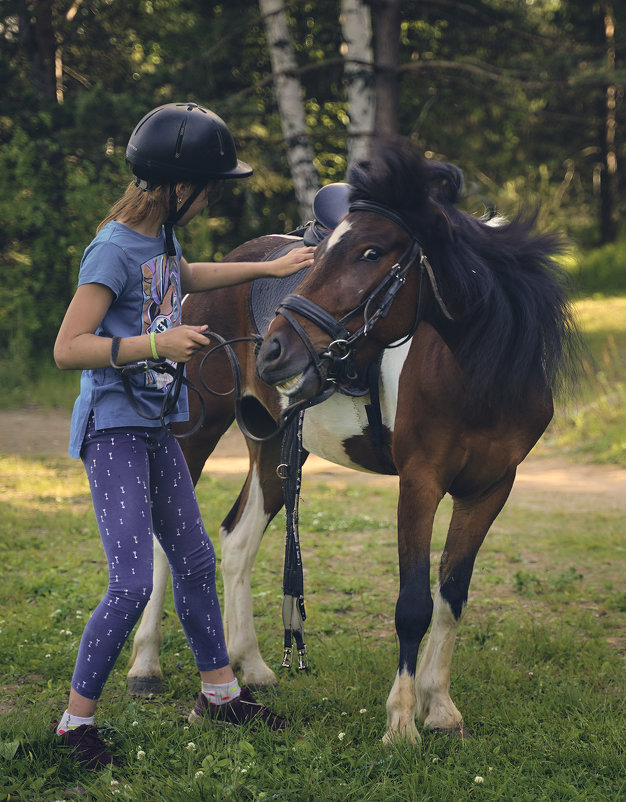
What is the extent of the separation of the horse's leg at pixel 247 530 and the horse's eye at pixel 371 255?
63.3 inches

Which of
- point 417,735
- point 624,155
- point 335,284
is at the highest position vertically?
point 624,155

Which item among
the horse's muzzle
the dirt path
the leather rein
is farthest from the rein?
the dirt path

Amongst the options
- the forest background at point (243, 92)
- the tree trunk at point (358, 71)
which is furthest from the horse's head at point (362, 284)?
the tree trunk at point (358, 71)

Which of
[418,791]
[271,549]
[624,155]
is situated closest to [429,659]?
[418,791]

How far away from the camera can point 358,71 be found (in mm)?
11008

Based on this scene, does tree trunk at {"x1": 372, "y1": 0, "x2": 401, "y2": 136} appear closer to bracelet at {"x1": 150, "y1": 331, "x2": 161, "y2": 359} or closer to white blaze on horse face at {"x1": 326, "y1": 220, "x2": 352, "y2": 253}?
white blaze on horse face at {"x1": 326, "y1": 220, "x2": 352, "y2": 253}

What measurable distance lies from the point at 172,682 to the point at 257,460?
3.48ft

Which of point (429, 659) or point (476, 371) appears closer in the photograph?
point (476, 371)

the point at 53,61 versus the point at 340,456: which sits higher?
the point at 53,61

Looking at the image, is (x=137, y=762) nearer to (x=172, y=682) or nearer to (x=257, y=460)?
(x=172, y=682)

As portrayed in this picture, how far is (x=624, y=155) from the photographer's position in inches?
919

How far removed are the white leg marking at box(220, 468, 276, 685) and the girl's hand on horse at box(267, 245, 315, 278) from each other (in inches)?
49.3

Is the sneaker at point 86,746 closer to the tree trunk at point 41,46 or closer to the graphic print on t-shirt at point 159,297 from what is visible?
the graphic print on t-shirt at point 159,297

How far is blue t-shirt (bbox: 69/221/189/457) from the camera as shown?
2.56 m
